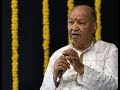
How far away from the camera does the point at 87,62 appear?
260 centimetres

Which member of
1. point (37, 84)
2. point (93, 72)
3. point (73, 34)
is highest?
point (73, 34)

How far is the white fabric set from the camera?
7.97 feet

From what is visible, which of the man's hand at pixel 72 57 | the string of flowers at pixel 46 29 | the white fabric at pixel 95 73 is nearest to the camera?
the man's hand at pixel 72 57

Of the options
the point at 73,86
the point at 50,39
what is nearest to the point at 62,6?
the point at 50,39

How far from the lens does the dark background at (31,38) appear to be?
3088mm

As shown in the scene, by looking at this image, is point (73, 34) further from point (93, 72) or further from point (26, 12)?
point (26, 12)

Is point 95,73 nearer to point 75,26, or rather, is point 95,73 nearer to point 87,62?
point 87,62

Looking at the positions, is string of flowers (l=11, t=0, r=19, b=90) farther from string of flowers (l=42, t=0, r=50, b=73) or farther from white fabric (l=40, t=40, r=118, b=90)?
white fabric (l=40, t=40, r=118, b=90)

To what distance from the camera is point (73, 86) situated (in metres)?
2.56

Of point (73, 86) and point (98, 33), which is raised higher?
point (98, 33)

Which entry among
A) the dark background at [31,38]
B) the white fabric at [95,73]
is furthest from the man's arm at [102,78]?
the dark background at [31,38]

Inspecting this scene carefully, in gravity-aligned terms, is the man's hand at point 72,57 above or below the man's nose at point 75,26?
below

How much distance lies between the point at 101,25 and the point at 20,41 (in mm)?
557

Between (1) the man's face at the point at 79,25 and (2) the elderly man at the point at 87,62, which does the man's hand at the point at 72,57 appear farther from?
(1) the man's face at the point at 79,25
